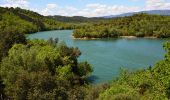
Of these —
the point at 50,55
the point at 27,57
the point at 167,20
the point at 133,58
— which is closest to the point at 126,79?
the point at 27,57

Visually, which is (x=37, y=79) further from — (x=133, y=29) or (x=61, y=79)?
(x=133, y=29)

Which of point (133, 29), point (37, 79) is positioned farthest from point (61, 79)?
point (133, 29)

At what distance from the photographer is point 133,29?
15312 centimetres

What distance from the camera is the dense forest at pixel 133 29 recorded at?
461 ft

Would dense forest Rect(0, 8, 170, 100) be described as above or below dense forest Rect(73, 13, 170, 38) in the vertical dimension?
above

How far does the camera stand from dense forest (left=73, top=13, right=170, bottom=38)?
140m

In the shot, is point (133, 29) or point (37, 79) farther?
point (133, 29)

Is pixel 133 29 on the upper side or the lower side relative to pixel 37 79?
lower

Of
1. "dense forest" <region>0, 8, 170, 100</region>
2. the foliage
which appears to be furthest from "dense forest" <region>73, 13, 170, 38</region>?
the foliage

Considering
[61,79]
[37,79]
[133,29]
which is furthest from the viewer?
[133,29]

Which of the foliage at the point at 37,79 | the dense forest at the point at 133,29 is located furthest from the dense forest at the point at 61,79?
the dense forest at the point at 133,29

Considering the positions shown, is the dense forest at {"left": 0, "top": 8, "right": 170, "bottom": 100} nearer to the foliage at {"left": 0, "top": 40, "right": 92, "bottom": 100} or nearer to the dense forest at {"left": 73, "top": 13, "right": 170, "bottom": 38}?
the foliage at {"left": 0, "top": 40, "right": 92, "bottom": 100}

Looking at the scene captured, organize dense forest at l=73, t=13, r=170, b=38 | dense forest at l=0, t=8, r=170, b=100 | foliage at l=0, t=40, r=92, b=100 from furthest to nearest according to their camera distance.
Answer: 1. dense forest at l=73, t=13, r=170, b=38
2. foliage at l=0, t=40, r=92, b=100
3. dense forest at l=0, t=8, r=170, b=100

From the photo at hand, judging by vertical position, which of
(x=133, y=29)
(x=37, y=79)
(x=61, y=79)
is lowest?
(x=133, y=29)
